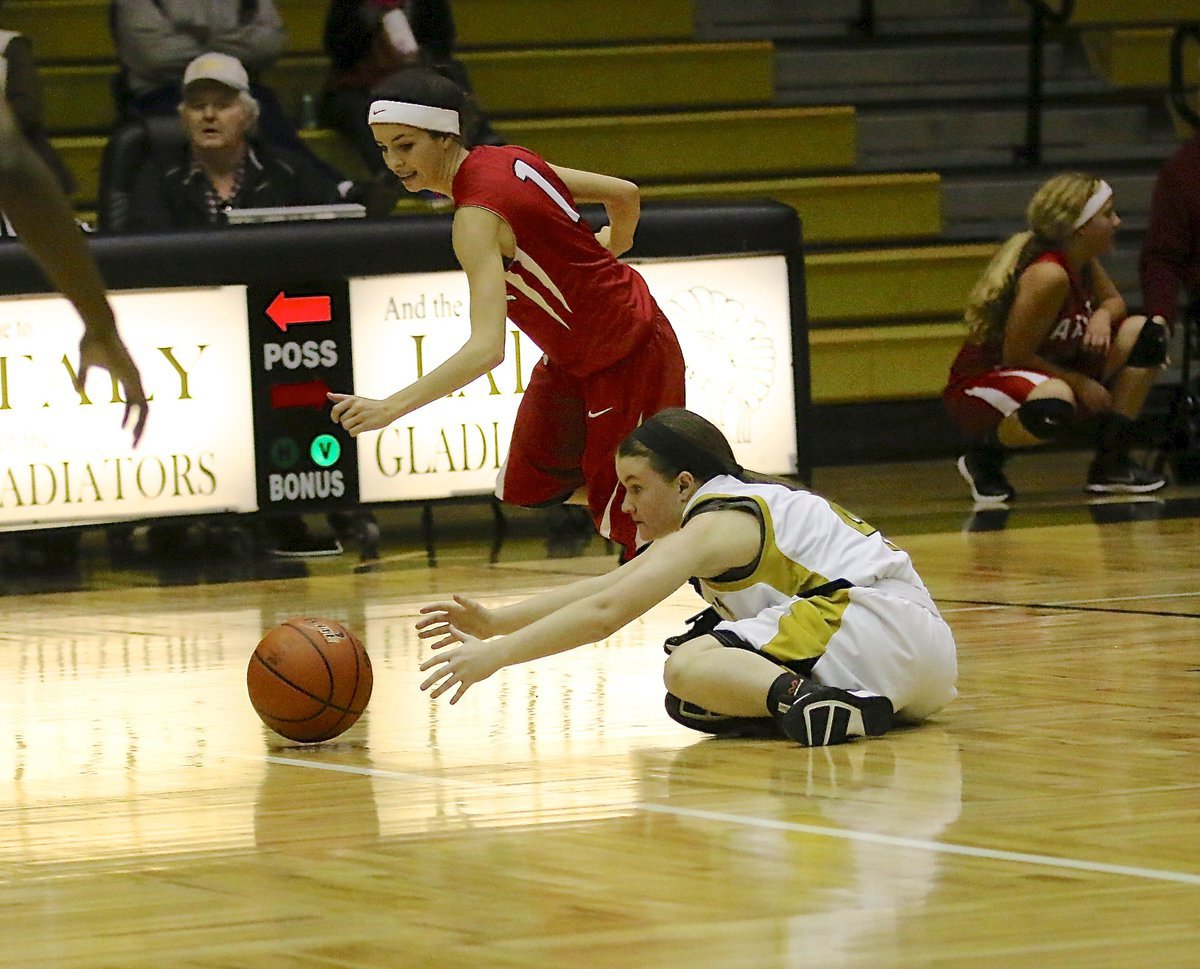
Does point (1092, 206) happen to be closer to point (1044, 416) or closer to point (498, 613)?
point (1044, 416)

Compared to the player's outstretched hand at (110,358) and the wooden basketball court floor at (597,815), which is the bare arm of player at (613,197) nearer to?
the wooden basketball court floor at (597,815)

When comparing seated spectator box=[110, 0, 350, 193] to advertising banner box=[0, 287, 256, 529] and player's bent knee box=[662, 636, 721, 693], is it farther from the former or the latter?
player's bent knee box=[662, 636, 721, 693]

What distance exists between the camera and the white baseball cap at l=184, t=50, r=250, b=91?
32.0ft

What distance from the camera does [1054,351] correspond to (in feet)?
35.0

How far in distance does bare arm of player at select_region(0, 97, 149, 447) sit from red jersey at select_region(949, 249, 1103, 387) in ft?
27.2

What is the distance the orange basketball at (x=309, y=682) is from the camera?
16.6 feet

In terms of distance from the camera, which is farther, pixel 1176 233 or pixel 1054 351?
pixel 1176 233

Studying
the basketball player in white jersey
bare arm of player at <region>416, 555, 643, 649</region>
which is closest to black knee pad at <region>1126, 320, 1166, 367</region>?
the basketball player in white jersey

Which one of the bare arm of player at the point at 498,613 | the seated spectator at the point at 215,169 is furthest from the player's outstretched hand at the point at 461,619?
the seated spectator at the point at 215,169

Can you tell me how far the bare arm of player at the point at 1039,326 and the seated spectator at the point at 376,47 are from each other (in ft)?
9.15

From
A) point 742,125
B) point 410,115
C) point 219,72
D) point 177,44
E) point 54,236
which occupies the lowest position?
point 54,236

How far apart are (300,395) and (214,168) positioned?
130 centimetres

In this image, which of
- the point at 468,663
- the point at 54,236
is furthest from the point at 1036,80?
the point at 54,236

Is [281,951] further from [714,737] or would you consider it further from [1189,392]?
[1189,392]
